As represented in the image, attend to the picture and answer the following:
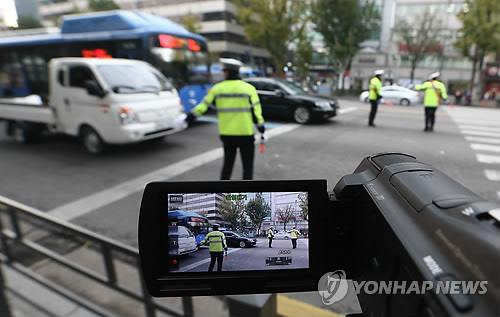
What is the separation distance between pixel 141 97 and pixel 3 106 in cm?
436

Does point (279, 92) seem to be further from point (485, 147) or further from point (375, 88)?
point (375, 88)

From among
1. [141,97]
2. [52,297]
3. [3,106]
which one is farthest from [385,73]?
[3,106]

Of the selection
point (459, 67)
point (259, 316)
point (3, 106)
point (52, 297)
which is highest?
point (459, 67)

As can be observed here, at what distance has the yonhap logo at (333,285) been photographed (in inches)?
36.2

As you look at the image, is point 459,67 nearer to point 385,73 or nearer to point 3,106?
point 385,73

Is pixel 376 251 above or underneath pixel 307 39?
underneath

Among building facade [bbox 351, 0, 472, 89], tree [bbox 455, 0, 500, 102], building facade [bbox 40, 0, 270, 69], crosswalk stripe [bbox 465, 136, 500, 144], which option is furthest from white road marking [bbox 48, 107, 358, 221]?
building facade [bbox 40, 0, 270, 69]

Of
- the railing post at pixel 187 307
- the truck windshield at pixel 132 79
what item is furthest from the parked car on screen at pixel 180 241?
the truck windshield at pixel 132 79

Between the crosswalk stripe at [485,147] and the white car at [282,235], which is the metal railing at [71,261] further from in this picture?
the crosswalk stripe at [485,147]

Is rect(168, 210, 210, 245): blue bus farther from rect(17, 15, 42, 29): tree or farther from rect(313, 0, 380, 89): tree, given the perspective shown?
rect(313, 0, 380, 89): tree

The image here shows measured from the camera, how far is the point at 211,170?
540cm

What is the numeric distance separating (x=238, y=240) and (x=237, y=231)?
3 centimetres

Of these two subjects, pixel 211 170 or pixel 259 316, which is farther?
pixel 211 170

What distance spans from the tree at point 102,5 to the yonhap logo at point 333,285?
35482 mm
